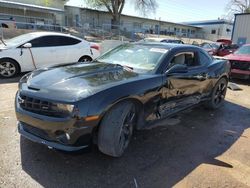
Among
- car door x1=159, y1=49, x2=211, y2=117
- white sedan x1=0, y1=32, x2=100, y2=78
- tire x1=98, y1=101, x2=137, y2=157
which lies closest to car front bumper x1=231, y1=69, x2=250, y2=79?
car door x1=159, y1=49, x2=211, y2=117

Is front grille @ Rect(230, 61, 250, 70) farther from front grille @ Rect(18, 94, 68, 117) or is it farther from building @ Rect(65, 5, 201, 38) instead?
building @ Rect(65, 5, 201, 38)

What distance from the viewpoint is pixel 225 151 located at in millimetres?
3889

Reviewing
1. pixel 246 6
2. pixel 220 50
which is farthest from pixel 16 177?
pixel 246 6

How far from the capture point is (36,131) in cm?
309

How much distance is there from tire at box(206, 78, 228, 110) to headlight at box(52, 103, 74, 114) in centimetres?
377

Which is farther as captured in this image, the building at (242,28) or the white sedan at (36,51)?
the building at (242,28)

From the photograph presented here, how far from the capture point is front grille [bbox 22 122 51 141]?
3011 mm

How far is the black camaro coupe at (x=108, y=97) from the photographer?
2883mm

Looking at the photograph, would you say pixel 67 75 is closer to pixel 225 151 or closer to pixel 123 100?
pixel 123 100

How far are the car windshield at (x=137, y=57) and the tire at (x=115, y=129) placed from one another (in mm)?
890

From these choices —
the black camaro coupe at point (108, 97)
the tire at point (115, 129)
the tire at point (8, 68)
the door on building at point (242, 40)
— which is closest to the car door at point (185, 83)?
the black camaro coupe at point (108, 97)

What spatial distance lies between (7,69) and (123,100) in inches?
228

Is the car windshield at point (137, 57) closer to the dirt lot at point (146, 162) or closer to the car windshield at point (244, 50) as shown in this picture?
the dirt lot at point (146, 162)

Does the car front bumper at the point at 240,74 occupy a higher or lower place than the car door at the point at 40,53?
lower
